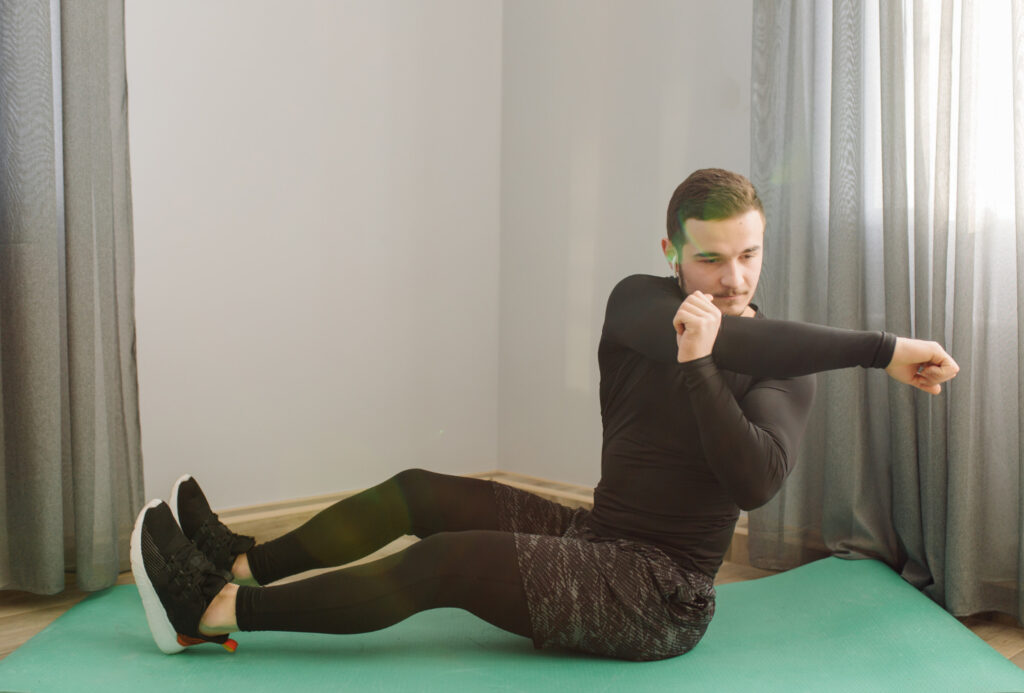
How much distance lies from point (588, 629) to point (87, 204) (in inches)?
54.2

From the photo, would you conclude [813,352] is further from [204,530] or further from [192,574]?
[204,530]

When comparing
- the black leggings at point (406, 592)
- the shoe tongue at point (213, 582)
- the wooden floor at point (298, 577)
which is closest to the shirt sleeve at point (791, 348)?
the black leggings at point (406, 592)

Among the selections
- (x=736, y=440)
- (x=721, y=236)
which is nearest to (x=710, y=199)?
(x=721, y=236)

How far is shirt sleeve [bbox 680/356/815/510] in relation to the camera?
1.13 m

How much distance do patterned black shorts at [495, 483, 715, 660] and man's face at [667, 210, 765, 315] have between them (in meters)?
0.43

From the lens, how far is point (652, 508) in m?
1.36

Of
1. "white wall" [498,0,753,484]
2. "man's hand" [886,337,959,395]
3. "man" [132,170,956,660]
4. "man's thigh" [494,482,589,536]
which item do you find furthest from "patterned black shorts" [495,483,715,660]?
"white wall" [498,0,753,484]

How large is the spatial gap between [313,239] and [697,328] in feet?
4.98

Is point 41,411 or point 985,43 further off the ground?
point 985,43

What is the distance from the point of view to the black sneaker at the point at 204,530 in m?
1.53

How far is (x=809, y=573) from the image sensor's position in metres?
1.78

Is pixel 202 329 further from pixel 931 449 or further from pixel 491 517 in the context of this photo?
pixel 931 449

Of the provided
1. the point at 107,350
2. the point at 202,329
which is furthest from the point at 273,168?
the point at 107,350

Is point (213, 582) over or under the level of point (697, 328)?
under
